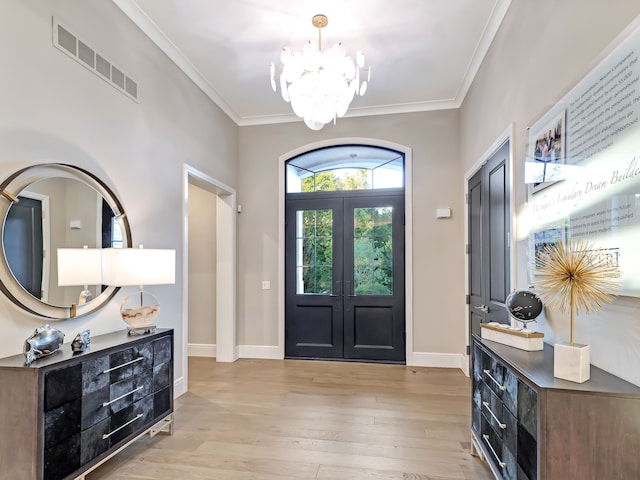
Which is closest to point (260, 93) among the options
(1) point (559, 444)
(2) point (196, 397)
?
(2) point (196, 397)

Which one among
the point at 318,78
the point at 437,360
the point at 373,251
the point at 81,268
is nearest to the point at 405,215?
the point at 373,251

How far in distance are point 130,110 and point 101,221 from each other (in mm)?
1007

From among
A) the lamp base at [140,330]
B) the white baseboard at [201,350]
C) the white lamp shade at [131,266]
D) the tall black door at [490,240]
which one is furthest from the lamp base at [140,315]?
the tall black door at [490,240]

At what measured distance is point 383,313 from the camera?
4.89 meters

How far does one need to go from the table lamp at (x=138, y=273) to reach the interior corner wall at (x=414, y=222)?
2309mm

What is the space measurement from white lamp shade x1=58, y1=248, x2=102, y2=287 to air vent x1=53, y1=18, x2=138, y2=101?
1323 millimetres

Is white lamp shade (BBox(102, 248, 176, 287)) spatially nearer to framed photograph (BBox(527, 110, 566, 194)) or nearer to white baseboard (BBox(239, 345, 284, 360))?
framed photograph (BBox(527, 110, 566, 194))

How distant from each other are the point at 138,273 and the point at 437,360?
375 cm

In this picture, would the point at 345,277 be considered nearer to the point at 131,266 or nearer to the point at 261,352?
the point at 261,352

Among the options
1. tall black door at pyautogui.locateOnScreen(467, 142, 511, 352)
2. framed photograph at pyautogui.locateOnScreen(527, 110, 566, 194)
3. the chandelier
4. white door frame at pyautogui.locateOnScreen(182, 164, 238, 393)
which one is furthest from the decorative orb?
white door frame at pyautogui.locateOnScreen(182, 164, 238, 393)

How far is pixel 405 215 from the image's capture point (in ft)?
15.9

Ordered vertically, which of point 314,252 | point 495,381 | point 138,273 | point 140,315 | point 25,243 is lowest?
point 495,381

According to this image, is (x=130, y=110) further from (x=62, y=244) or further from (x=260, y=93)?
(x=260, y=93)

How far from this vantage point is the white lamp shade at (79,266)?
233 cm
